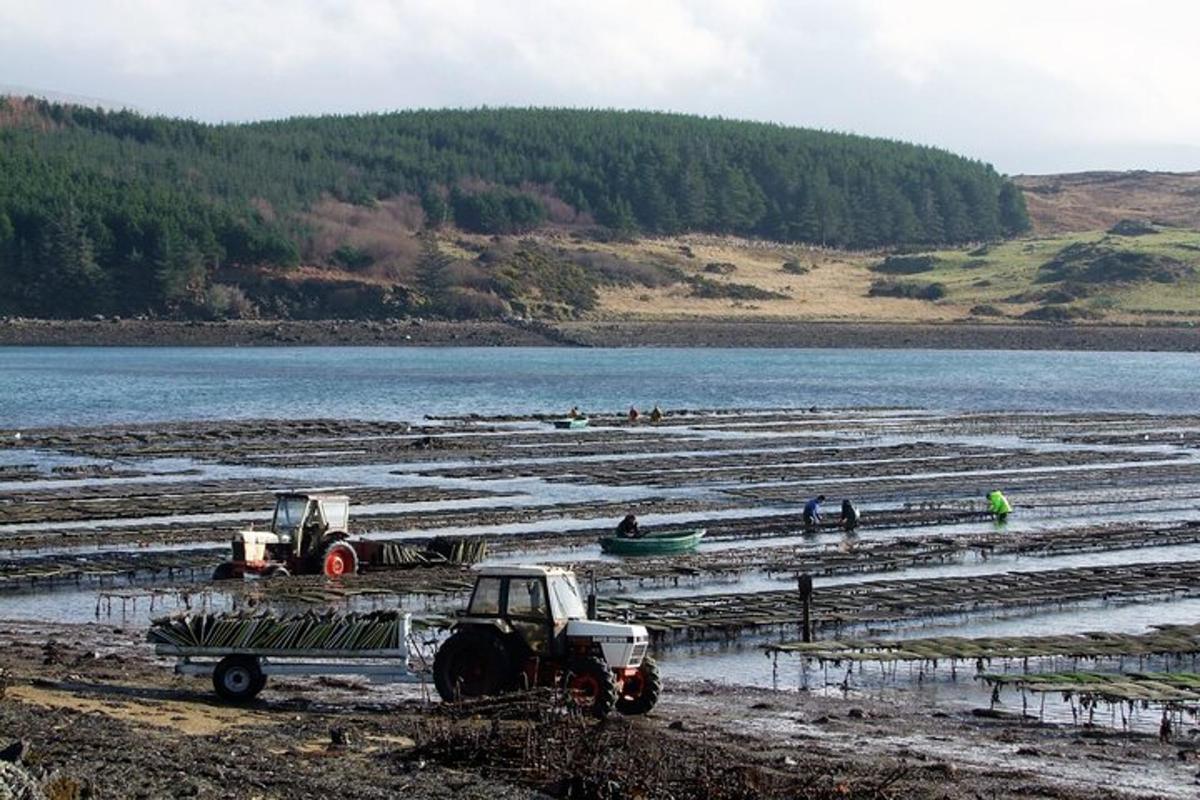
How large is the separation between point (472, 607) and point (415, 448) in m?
52.6

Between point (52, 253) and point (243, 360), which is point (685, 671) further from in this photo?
point (52, 253)

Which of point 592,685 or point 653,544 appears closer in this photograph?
point 592,685

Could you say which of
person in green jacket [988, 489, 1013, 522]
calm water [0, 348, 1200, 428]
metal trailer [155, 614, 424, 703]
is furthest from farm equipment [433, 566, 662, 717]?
calm water [0, 348, 1200, 428]

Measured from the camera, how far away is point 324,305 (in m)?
197

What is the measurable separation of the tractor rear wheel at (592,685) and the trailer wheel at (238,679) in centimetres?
438

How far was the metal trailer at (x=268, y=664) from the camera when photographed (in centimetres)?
2622

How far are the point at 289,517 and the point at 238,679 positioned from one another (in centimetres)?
1537

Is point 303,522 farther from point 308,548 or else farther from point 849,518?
point 849,518

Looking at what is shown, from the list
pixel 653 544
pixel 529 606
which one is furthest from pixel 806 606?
pixel 653 544

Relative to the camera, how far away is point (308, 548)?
4134 centimetres

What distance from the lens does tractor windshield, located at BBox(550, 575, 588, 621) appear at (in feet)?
83.3

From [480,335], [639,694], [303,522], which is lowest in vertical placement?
[639,694]

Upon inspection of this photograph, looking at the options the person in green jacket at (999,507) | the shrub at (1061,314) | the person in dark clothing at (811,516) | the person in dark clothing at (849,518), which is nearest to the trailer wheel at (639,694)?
the person in dark clothing at (811,516)

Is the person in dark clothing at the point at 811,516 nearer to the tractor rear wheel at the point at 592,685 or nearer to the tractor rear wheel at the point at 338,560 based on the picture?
the tractor rear wheel at the point at 338,560
